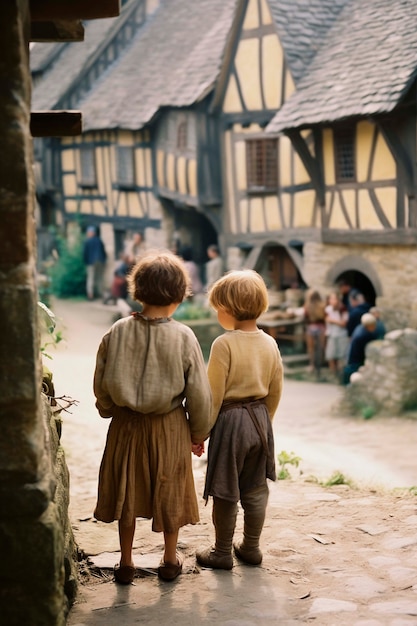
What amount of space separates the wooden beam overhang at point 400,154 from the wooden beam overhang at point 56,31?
1093 centimetres

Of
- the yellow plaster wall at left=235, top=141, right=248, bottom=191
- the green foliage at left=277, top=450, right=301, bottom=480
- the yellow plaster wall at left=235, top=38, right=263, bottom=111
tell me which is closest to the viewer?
the green foliage at left=277, top=450, right=301, bottom=480

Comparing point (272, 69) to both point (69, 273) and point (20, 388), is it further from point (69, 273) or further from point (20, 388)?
point (20, 388)

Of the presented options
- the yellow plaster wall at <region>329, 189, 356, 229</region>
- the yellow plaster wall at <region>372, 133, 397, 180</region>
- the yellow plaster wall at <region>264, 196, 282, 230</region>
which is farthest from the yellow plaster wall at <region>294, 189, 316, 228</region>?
the yellow plaster wall at <region>372, 133, 397, 180</region>

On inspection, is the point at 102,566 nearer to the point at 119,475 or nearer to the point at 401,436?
the point at 119,475

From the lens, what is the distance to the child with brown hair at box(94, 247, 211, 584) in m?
3.74

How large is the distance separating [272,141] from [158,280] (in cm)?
1400

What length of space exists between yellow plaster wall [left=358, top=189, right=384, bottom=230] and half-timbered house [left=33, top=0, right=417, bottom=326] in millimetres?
27

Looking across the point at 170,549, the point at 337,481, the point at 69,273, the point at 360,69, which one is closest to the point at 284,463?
the point at 337,481

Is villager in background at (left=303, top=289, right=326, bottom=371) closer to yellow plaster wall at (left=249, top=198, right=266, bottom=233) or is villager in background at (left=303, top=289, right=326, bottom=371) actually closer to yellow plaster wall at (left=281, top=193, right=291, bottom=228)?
yellow plaster wall at (left=281, top=193, right=291, bottom=228)


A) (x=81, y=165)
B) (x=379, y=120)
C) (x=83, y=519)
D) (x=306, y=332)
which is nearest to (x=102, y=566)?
(x=83, y=519)

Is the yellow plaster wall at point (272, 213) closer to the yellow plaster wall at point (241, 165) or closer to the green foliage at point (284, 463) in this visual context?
the yellow plaster wall at point (241, 165)

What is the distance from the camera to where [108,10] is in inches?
Answer: 131

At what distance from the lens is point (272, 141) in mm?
17344

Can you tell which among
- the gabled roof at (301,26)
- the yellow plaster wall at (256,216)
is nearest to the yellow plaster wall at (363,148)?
the gabled roof at (301,26)
